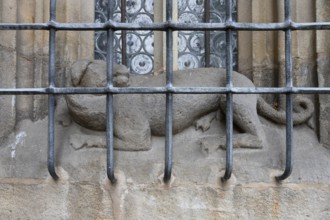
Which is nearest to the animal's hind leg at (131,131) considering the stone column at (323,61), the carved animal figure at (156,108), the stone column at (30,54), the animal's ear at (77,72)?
the carved animal figure at (156,108)

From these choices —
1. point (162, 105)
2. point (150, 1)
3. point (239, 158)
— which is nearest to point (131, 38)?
point (150, 1)

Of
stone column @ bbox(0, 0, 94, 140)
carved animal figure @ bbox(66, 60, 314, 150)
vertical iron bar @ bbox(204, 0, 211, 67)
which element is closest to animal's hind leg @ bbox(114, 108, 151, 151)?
carved animal figure @ bbox(66, 60, 314, 150)

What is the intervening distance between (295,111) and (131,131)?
0.46 meters

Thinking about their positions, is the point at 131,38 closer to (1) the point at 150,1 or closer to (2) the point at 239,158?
(1) the point at 150,1

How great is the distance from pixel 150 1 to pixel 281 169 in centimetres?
69

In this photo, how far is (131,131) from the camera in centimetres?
221

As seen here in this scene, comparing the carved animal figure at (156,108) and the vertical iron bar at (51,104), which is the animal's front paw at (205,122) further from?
the vertical iron bar at (51,104)

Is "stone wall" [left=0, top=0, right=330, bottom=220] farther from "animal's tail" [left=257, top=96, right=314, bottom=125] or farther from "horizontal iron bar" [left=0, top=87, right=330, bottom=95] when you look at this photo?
"horizontal iron bar" [left=0, top=87, right=330, bottom=95]

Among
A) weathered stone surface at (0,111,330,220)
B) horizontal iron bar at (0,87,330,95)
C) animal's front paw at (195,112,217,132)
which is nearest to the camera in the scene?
horizontal iron bar at (0,87,330,95)

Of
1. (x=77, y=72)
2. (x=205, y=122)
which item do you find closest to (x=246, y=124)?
(x=205, y=122)

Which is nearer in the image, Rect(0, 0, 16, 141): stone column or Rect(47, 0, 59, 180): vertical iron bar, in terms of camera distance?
Rect(47, 0, 59, 180): vertical iron bar

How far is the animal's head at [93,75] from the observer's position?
220 centimetres

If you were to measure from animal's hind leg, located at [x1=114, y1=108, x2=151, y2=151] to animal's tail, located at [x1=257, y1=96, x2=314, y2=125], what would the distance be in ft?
1.08

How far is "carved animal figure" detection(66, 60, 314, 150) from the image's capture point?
7.23 ft
